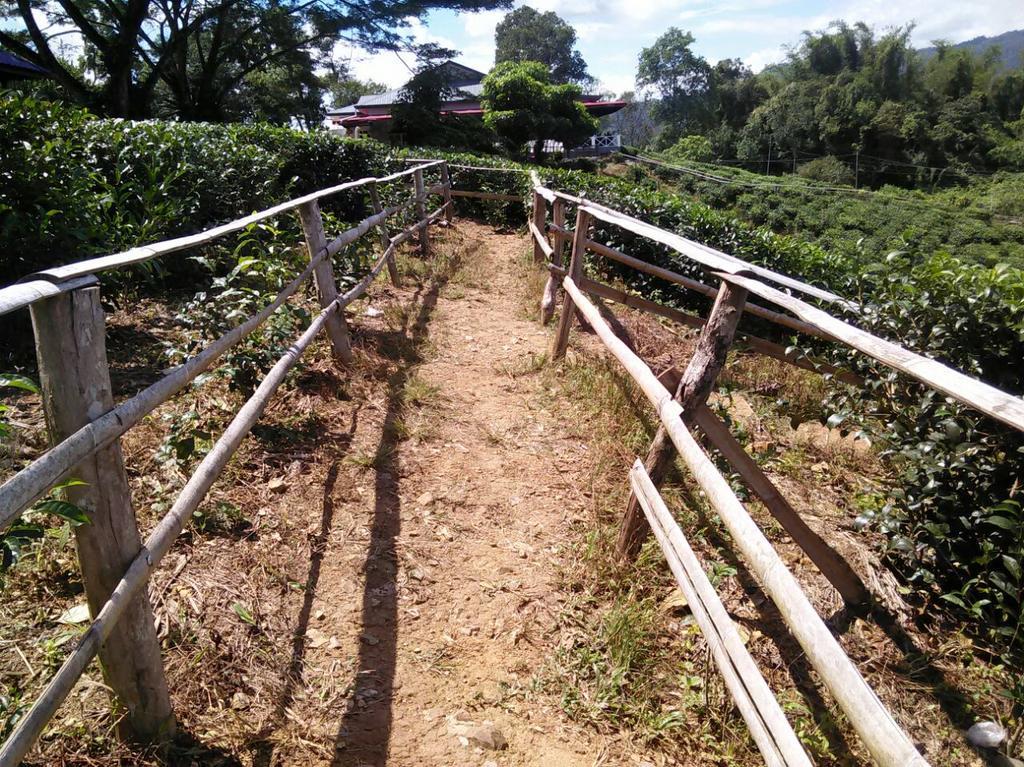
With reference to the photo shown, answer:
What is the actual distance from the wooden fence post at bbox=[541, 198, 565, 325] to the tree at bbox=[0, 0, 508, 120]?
22.0 m

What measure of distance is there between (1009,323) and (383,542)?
2834mm

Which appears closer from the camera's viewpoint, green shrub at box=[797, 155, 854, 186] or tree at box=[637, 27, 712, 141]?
green shrub at box=[797, 155, 854, 186]

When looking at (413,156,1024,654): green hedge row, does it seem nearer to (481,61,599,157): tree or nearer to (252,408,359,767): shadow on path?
(252,408,359,767): shadow on path

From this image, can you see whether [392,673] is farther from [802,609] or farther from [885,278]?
[885,278]

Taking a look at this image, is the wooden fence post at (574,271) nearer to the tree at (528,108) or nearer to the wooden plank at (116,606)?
the wooden plank at (116,606)

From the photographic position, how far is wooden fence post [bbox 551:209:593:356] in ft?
13.9

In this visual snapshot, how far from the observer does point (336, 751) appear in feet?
5.84

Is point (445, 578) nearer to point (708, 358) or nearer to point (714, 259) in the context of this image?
point (708, 358)

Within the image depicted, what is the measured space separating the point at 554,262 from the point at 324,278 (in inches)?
84.8

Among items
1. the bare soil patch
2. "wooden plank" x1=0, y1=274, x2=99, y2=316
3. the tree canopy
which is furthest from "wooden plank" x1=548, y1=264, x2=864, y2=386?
the tree canopy

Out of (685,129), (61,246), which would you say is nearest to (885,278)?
(61,246)

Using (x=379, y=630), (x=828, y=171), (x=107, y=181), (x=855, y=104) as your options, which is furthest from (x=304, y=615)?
(x=855, y=104)

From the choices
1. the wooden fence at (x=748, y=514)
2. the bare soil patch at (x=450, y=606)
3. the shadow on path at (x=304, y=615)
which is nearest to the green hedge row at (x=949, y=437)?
the bare soil patch at (x=450, y=606)

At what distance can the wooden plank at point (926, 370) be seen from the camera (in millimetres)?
1031
